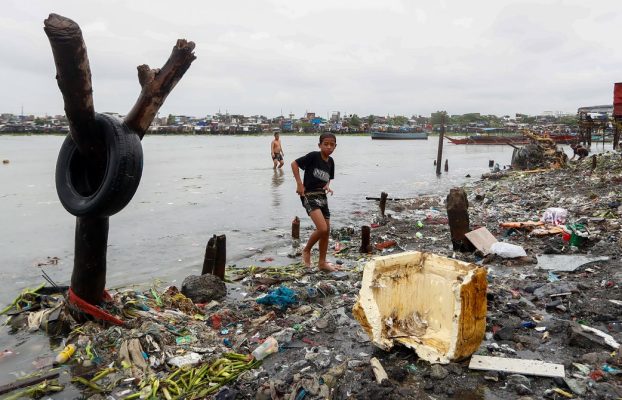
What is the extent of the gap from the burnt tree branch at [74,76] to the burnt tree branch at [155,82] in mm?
346

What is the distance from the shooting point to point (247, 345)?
3.92m

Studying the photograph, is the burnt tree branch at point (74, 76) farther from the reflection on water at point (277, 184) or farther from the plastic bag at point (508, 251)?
the reflection on water at point (277, 184)

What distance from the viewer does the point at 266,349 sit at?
3662mm

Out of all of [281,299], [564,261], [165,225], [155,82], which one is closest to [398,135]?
[165,225]

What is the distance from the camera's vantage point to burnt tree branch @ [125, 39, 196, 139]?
12.6 ft

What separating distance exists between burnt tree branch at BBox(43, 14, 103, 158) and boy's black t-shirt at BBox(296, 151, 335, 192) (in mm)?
2611

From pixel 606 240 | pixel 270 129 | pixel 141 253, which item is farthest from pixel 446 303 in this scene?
pixel 270 129

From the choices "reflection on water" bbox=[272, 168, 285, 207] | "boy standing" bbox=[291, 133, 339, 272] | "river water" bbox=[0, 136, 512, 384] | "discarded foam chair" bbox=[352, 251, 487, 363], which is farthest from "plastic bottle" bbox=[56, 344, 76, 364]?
"reflection on water" bbox=[272, 168, 285, 207]

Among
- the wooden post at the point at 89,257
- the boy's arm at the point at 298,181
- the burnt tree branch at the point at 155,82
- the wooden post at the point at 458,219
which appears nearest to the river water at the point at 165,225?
the wooden post at the point at 89,257

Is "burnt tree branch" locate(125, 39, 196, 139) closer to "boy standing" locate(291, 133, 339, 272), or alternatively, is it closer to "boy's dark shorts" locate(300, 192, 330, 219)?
"boy standing" locate(291, 133, 339, 272)

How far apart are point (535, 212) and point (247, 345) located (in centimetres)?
804

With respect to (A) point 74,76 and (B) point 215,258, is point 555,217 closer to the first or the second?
(B) point 215,258

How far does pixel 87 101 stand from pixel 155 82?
22.9 inches

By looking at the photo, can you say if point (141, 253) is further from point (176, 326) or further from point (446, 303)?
point (446, 303)
